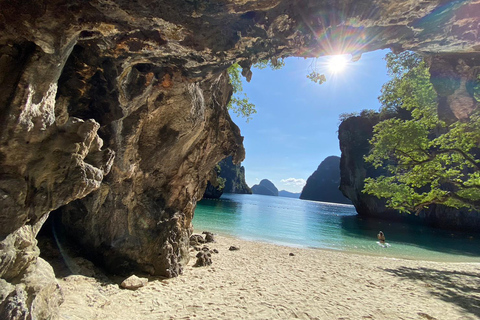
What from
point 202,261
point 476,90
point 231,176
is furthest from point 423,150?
point 231,176

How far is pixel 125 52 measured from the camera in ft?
15.5

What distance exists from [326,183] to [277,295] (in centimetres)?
14928

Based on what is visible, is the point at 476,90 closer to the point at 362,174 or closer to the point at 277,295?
the point at 277,295

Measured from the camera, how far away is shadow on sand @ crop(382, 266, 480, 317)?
6935 mm

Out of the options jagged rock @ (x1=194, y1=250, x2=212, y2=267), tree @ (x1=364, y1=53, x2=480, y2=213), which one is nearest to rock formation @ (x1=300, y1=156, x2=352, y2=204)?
tree @ (x1=364, y1=53, x2=480, y2=213)

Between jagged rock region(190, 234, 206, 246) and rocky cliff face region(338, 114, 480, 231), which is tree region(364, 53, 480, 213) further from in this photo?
rocky cliff face region(338, 114, 480, 231)

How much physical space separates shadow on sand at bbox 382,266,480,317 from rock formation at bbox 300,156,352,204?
133m

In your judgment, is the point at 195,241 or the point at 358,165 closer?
the point at 195,241

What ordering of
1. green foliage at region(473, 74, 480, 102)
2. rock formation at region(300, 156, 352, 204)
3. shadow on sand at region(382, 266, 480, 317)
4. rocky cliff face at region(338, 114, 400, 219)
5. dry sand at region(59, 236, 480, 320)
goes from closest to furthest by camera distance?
dry sand at region(59, 236, 480, 320) < shadow on sand at region(382, 266, 480, 317) < green foliage at region(473, 74, 480, 102) < rocky cliff face at region(338, 114, 400, 219) < rock formation at region(300, 156, 352, 204)

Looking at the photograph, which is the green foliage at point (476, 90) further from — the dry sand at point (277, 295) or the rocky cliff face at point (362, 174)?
the rocky cliff face at point (362, 174)

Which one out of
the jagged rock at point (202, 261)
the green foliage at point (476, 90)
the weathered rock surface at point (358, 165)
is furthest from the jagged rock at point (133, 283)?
the weathered rock surface at point (358, 165)

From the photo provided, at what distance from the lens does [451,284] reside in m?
8.86

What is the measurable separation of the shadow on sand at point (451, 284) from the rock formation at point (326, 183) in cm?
13339

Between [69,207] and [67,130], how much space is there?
545 centimetres
